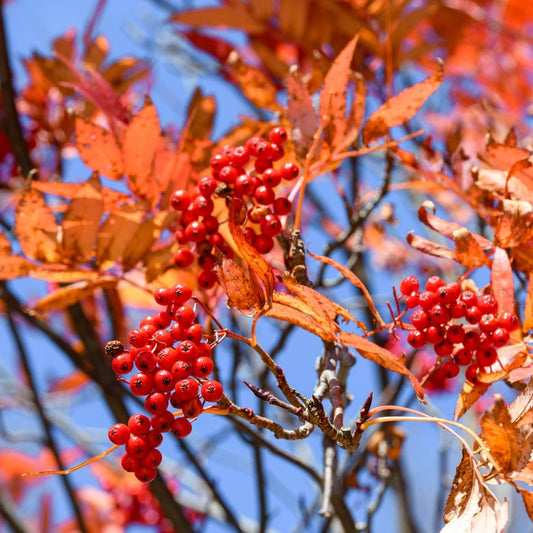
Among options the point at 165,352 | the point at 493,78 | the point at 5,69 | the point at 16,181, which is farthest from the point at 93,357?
the point at 493,78

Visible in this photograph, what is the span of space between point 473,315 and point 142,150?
1.45ft

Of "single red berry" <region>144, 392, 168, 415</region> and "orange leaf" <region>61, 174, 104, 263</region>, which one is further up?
"orange leaf" <region>61, 174, 104, 263</region>

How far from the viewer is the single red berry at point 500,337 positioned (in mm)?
696

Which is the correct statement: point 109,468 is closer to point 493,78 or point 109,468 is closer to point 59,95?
point 59,95

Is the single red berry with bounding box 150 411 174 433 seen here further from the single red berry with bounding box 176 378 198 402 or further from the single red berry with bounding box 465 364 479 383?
the single red berry with bounding box 465 364 479 383

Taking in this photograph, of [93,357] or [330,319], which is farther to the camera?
[93,357]

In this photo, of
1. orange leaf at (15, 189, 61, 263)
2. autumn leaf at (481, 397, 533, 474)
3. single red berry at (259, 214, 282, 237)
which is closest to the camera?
autumn leaf at (481, 397, 533, 474)

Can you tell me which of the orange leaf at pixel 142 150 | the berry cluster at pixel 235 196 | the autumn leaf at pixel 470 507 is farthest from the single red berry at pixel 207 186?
the autumn leaf at pixel 470 507

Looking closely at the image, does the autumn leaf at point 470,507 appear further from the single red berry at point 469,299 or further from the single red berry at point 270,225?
the single red berry at point 270,225

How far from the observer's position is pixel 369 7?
49.9 inches

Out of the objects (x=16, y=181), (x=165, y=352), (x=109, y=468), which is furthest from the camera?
(x=109, y=468)

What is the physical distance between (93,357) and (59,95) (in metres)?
0.55

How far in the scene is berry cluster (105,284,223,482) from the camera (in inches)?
23.7

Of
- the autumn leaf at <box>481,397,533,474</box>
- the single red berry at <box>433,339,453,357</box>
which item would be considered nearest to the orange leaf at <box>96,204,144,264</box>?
the single red berry at <box>433,339,453,357</box>
